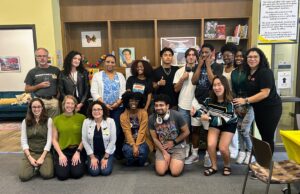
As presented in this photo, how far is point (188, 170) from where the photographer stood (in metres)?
3.11

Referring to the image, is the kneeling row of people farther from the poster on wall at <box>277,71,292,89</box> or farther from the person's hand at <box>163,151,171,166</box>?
the poster on wall at <box>277,71,292,89</box>

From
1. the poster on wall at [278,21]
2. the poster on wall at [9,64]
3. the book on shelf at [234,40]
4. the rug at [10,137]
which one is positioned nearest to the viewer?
the poster on wall at [278,21]

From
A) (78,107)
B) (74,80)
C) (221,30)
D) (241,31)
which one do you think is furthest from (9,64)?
(241,31)

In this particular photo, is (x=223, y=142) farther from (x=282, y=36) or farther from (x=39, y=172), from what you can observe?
(x=39, y=172)

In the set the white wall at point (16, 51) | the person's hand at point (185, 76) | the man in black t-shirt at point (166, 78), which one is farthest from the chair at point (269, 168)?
the white wall at point (16, 51)

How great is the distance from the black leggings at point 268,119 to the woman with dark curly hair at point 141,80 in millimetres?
1302

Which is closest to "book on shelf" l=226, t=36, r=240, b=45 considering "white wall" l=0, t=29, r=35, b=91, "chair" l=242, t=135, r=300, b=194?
"chair" l=242, t=135, r=300, b=194

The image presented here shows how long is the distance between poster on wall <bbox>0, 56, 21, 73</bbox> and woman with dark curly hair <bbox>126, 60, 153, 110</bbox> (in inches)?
156

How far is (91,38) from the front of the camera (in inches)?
184

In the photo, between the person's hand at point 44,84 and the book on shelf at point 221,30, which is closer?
the person's hand at point 44,84

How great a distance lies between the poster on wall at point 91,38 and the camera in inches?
184

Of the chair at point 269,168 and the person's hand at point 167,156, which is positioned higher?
the chair at point 269,168

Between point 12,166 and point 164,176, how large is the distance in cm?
190

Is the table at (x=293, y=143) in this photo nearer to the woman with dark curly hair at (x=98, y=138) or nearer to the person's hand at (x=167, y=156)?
the person's hand at (x=167, y=156)
